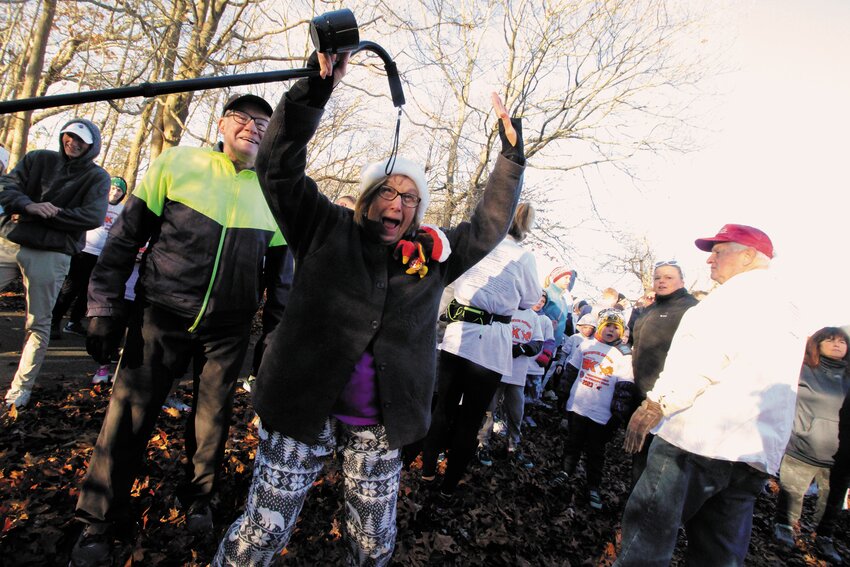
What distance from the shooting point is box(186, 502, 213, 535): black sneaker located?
8.69 feet

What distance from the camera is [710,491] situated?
2459 millimetres

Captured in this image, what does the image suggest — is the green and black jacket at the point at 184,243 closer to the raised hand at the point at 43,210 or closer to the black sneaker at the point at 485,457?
the raised hand at the point at 43,210

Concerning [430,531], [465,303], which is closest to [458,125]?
[465,303]

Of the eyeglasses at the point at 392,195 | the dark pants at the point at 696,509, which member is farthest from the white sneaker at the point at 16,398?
the dark pants at the point at 696,509

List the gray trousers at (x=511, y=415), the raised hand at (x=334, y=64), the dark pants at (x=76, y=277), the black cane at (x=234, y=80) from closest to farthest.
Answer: the black cane at (x=234, y=80) < the raised hand at (x=334, y=64) < the gray trousers at (x=511, y=415) < the dark pants at (x=76, y=277)

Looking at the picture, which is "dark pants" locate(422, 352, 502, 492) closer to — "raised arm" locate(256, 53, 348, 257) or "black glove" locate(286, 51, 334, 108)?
"raised arm" locate(256, 53, 348, 257)

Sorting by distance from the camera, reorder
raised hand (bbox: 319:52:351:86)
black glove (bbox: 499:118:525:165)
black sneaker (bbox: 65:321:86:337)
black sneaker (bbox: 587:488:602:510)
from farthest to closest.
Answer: black sneaker (bbox: 65:321:86:337), black sneaker (bbox: 587:488:602:510), black glove (bbox: 499:118:525:165), raised hand (bbox: 319:52:351:86)

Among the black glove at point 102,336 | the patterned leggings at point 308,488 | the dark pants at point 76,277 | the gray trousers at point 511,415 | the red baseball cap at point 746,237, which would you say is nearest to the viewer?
the patterned leggings at point 308,488

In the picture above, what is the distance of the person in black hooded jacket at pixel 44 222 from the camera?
11.4ft

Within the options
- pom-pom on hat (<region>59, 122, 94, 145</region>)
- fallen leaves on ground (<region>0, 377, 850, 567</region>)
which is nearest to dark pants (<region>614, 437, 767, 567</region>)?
fallen leaves on ground (<region>0, 377, 850, 567</region>)

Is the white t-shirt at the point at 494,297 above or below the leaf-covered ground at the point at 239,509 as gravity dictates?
above

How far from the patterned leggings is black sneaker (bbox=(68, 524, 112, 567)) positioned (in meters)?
0.84

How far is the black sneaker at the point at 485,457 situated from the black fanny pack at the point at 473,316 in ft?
6.72

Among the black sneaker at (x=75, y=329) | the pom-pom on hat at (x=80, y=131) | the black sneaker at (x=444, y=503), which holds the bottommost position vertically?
the black sneaker at (x=75, y=329)
